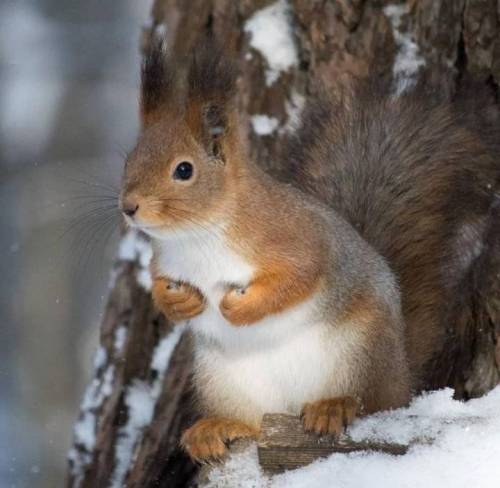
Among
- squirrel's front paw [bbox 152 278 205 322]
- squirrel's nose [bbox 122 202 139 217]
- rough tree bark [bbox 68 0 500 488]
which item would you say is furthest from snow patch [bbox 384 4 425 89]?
squirrel's nose [bbox 122 202 139 217]

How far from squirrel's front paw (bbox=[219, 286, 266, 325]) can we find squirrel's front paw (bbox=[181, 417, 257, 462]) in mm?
178

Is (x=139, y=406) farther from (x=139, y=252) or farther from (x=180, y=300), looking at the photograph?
(x=180, y=300)

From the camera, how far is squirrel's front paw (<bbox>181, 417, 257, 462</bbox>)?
1.84 meters

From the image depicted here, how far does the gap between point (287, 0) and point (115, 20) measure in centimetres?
113

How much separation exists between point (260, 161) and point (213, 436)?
2.54 ft

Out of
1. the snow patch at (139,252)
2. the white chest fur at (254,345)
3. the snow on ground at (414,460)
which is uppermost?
the snow patch at (139,252)

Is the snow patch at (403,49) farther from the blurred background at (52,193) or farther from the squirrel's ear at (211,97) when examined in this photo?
the blurred background at (52,193)

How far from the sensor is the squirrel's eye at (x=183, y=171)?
1.77 m

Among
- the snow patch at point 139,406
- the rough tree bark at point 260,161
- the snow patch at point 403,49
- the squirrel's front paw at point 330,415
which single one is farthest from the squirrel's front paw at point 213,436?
the snow patch at point 403,49

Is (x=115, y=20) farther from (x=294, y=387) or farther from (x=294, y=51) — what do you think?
(x=294, y=387)

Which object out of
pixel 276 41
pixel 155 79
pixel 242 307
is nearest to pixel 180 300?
pixel 242 307

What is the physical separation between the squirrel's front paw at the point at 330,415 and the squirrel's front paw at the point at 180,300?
22 cm

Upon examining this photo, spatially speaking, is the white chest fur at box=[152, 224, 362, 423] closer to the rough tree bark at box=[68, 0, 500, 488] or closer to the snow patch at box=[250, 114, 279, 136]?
the rough tree bark at box=[68, 0, 500, 488]

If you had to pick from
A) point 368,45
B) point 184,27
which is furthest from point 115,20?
point 368,45
